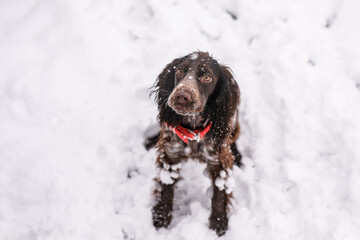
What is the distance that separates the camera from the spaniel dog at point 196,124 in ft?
Answer: 9.11

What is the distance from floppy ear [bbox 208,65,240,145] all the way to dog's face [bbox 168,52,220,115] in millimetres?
76

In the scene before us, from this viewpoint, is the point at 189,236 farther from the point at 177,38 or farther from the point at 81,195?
the point at 177,38

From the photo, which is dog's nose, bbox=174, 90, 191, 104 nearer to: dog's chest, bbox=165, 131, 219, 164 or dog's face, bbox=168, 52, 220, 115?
dog's face, bbox=168, 52, 220, 115

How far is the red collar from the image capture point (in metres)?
2.99

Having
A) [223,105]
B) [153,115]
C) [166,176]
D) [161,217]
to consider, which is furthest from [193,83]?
[161,217]

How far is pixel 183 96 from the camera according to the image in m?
2.56

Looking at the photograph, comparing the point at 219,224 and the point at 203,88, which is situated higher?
the point at 203,88

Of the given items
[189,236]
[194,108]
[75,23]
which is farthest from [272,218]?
[75,23]

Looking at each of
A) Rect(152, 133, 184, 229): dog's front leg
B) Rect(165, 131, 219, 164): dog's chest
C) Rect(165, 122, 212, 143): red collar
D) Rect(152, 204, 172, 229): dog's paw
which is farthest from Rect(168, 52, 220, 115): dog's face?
Rect(152, 204, 172, 229): dog's paw

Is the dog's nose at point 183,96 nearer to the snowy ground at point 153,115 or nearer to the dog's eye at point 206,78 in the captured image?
the dog's eye at point 206,78

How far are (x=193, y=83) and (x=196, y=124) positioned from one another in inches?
19.8

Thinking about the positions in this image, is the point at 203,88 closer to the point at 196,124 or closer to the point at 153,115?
the point at 196,124

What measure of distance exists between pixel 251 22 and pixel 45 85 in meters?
2.87

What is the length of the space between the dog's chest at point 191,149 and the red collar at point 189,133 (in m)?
0.16
